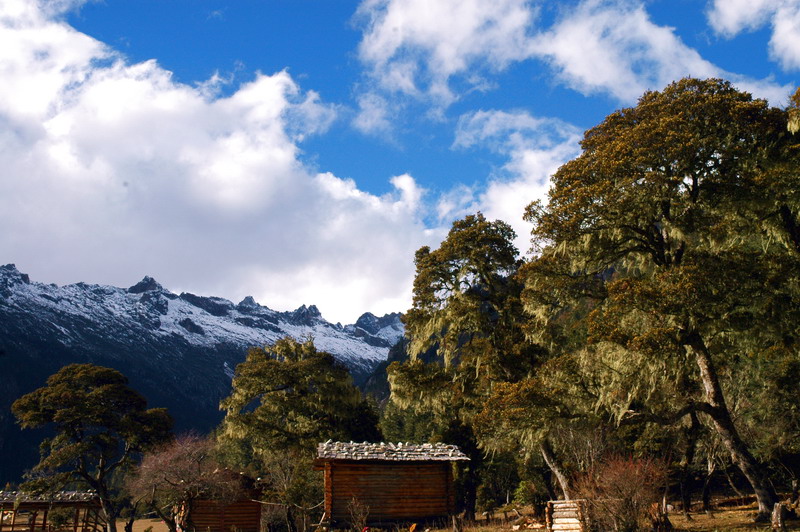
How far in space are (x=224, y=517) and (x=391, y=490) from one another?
12618mm

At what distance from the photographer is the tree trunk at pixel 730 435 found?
16422 mm

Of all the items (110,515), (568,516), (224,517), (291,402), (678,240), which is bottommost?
(224,517)

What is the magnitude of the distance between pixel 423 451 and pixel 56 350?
563ft

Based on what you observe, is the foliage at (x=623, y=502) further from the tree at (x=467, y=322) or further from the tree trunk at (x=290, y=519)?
the tree trunk at (x=290, y=519)

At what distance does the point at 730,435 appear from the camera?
16641mm

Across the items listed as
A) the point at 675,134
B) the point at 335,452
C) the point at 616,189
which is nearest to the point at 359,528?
the point at 335,452

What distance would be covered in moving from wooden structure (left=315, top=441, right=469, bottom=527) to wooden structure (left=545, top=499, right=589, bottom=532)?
7.21 metres

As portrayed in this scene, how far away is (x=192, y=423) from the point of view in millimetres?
175875

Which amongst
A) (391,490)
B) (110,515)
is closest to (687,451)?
(391,490)

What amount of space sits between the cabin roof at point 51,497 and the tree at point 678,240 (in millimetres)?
30106

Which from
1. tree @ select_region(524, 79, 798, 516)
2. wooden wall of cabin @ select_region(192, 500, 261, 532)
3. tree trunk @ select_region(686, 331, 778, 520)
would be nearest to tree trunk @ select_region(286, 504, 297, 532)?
wooden wall of cabin @ select_region(192, 500, 261, 532)

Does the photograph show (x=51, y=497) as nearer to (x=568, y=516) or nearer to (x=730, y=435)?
(x=568, y=516)

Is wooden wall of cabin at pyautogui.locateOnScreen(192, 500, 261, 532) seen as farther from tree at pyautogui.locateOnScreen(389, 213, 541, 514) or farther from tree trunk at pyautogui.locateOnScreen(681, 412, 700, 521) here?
tree trunk at pyautogui.locateOnScreen(681, 412, 700, 521)

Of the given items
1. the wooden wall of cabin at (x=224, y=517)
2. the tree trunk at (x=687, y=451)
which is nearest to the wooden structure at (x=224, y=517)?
the wooden wall of cabin at (x=224, y=517)
